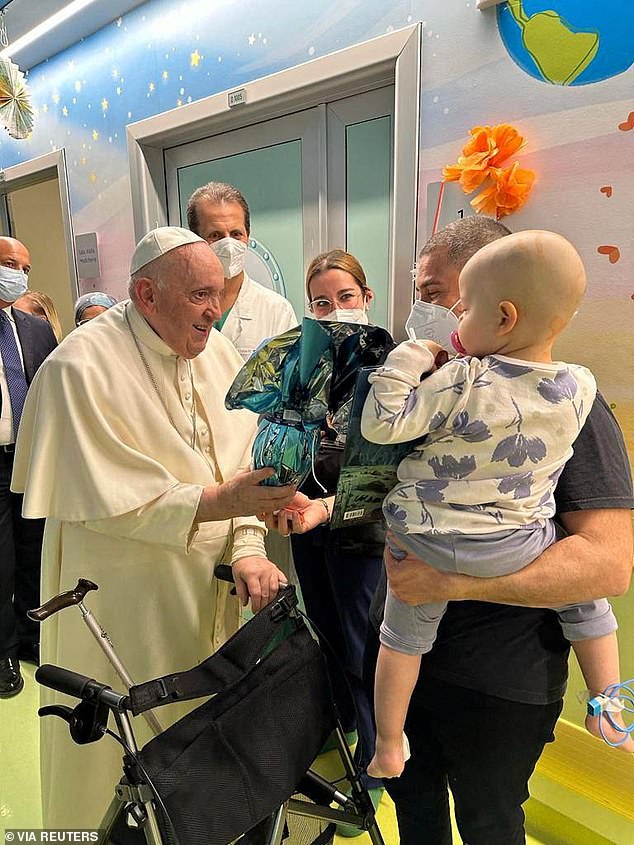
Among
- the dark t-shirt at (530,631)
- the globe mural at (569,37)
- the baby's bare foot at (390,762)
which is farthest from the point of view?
the globe mural at (569,37)

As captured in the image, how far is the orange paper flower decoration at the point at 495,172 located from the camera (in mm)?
1916

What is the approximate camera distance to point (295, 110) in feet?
9.12

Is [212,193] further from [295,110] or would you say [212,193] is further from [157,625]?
[157,625]

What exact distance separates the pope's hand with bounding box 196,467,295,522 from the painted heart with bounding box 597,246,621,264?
50.4 inches

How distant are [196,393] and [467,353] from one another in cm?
80

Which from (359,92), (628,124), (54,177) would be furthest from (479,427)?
(54,177)

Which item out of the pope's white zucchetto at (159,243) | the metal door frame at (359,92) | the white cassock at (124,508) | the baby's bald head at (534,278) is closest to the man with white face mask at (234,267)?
the metal door frame at (359,92)

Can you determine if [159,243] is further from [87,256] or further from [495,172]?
[87,256]

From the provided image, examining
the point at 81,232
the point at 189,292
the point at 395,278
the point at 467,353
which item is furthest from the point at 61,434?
the point at 81,232

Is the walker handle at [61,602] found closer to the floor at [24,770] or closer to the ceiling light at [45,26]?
the floor at [24,770]

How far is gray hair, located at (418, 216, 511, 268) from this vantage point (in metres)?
→ 1.30

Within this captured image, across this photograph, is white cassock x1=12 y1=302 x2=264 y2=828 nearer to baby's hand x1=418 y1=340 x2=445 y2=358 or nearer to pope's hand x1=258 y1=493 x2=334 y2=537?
pope's hand x1=258 y1=493 x2=334 y2=537

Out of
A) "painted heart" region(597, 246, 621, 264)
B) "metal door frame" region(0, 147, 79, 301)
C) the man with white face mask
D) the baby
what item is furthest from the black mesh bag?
"metal door frame" region(0, 147, 79, 301)

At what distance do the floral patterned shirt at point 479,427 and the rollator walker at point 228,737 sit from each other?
462mm
